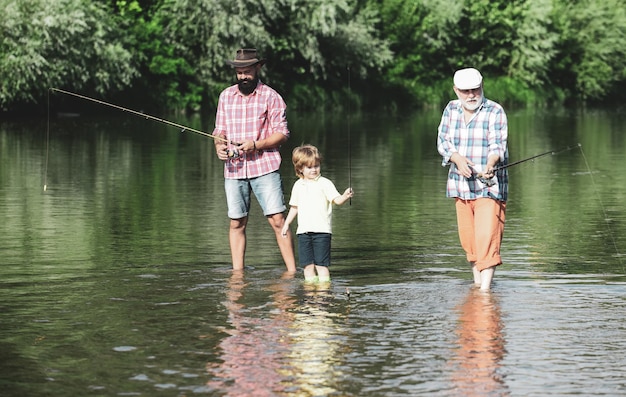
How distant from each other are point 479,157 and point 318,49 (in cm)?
4722

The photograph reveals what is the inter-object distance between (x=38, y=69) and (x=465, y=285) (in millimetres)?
32251

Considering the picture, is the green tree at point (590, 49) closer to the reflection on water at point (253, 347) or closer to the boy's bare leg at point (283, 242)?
the boy's bare leg at point (283, 242)

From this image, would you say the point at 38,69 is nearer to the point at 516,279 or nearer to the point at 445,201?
the point at 445,201

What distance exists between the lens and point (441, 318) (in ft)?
31.0

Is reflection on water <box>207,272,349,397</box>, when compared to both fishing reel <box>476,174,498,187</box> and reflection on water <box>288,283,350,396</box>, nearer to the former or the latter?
reflection on water <box>288,283,350,396</box>

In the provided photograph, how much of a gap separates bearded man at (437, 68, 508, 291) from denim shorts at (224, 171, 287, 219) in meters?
1.50

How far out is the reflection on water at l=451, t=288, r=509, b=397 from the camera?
7.51 m

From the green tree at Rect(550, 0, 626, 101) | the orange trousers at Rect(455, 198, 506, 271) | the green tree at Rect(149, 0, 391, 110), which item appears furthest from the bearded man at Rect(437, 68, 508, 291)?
the green tree at Rect(550, 0, 626, 101)

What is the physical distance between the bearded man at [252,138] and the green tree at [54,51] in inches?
1216

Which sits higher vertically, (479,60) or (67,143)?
(479,60)

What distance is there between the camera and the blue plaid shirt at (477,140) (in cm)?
1031

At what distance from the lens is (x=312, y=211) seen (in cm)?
1084

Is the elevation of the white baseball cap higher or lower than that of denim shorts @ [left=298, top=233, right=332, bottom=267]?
higher

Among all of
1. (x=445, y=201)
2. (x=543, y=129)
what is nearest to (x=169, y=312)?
(x=445, y=201)
